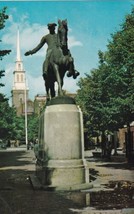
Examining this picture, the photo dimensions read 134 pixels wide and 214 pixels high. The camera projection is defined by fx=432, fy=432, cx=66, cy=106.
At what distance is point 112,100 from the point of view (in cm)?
2169

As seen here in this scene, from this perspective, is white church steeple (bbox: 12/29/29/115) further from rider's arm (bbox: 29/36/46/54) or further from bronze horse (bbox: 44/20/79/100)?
bronze horse (bbox: 44/20/79/100)

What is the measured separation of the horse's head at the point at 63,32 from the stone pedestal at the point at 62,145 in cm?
180

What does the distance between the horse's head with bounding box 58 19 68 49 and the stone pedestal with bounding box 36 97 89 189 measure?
1.80 m

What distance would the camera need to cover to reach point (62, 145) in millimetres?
13273

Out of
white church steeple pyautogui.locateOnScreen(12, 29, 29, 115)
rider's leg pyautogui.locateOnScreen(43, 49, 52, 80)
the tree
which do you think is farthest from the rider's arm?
white church steeple pyautogui.locateOnScreen(12, 29, 29, 115)

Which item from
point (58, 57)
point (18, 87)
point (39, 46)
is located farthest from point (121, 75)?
point (18, 87)

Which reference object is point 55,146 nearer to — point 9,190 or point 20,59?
point 9,190

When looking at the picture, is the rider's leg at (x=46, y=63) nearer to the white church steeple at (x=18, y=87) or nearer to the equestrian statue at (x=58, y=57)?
the equestrian statue at (x=58, y=57)

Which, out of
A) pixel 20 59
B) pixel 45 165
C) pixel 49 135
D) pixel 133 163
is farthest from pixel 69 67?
pixel 20 59

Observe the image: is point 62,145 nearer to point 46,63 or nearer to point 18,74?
point 46,63

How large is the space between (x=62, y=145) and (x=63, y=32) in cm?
366

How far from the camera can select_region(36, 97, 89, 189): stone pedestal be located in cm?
1287

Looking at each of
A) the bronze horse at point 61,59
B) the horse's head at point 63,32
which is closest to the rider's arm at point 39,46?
the bronze horse at point 61,59

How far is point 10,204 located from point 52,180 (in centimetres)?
326
